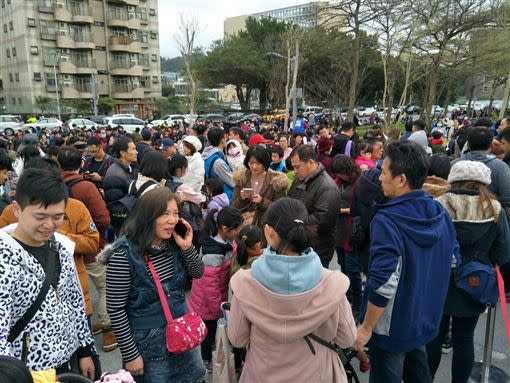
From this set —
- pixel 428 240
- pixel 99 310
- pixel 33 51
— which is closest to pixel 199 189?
pixel 99 310

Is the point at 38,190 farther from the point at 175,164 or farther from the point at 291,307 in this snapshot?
the point at 175,164

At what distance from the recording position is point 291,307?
1681mm

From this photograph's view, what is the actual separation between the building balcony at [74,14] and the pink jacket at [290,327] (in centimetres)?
4336

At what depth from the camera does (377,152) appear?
16.9 feet

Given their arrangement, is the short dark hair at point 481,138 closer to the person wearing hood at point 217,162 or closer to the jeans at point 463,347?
the jeans at point 463,347

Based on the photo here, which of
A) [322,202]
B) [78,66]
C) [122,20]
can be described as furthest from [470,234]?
[122,20]

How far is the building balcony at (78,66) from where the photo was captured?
125ft

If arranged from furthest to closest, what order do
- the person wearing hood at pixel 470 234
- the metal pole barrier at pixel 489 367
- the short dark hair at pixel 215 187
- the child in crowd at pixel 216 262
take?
the short dark hair at pixel 215 187, the child in crowd at pixel 216 262, the metal pole barrier at pixel 489 367, the person wearing hood at pixel 470 234

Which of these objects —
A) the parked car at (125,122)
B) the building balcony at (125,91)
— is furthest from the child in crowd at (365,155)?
the building balcony at (125,91)

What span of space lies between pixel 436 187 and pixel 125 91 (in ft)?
144

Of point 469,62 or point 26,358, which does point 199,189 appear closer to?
point 26,358

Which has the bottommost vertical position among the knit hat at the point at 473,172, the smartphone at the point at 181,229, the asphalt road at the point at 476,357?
the asphalt road at the point at 476,357

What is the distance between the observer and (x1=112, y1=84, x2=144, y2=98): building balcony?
42188mm

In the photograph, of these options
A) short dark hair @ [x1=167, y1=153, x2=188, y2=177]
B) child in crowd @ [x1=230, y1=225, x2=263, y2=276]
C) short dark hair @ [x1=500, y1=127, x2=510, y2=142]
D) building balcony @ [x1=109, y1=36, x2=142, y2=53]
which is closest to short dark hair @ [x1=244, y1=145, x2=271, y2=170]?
short dark hair @ [x1=167, y1=153, x2=188, y2=177]
